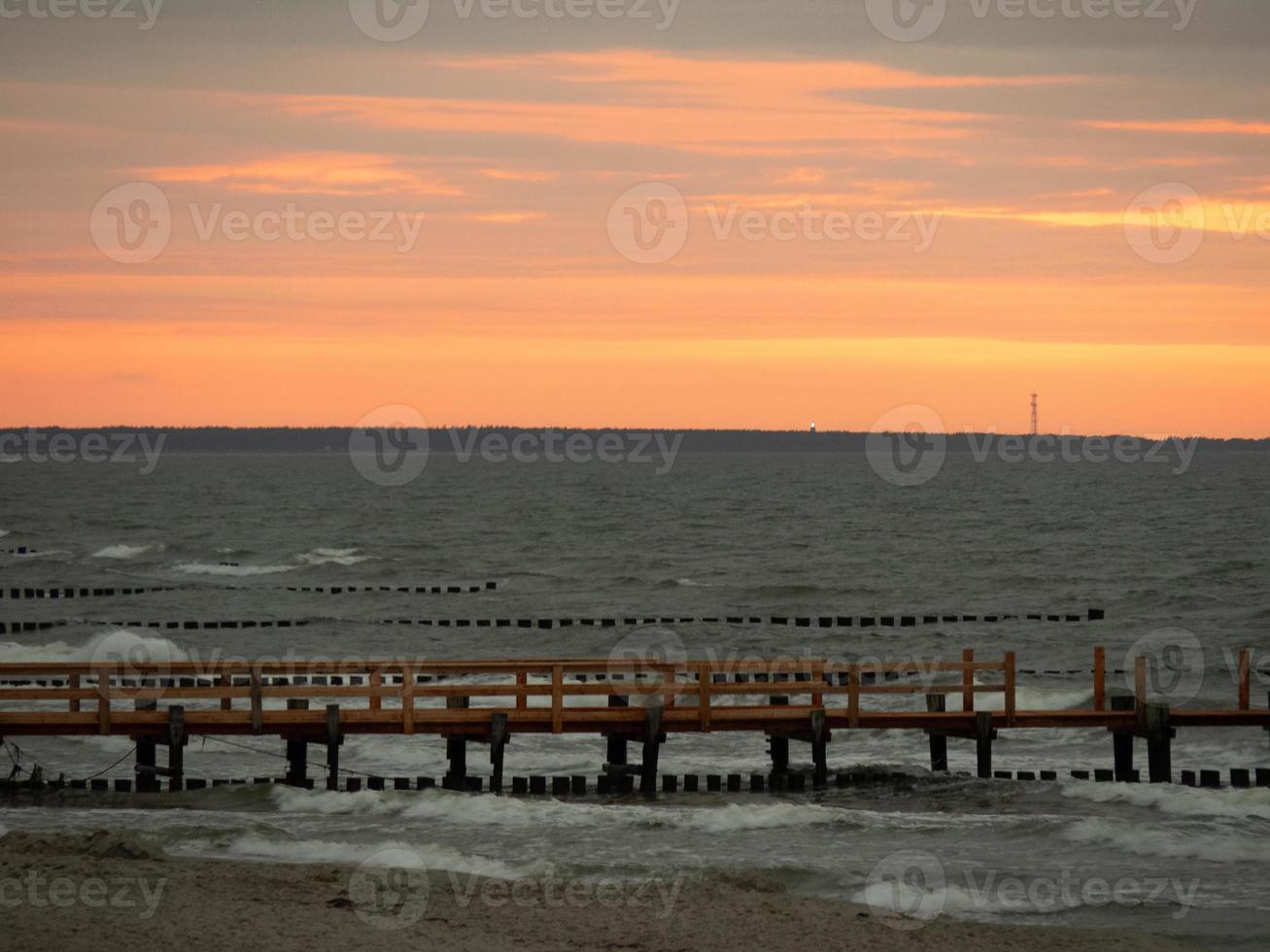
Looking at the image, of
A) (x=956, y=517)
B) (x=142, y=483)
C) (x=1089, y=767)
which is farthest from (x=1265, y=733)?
(x=142, y=483)

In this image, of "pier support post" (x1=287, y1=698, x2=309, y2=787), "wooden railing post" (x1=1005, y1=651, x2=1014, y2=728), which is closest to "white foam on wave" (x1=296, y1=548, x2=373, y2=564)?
"pier support post" (x1=287, y1=698, x2=309, y2=787)

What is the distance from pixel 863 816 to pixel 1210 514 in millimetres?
101690

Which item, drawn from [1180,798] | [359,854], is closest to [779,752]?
[1180,798]

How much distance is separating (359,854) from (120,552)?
75.1m

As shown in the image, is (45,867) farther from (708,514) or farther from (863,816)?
(708,514)

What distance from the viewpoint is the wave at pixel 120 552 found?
89.2 m

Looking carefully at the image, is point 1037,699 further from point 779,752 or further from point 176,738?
point 176,738

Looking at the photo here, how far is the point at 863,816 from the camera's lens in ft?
78.7

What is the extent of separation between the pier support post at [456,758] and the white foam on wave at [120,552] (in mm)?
67132

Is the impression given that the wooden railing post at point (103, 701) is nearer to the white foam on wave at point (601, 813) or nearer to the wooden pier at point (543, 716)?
the wooden pier at point (543, 716)

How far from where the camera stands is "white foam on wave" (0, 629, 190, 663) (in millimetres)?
46062

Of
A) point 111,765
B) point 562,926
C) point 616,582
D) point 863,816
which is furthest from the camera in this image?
point 616,582

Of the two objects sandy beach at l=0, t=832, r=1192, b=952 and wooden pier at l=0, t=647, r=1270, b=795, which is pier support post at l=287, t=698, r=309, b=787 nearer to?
wooden pier at l=0, t=647, r=1270, b=795

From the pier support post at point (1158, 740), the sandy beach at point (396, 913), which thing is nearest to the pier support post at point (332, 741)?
the sandy beach at point (396, 913)
